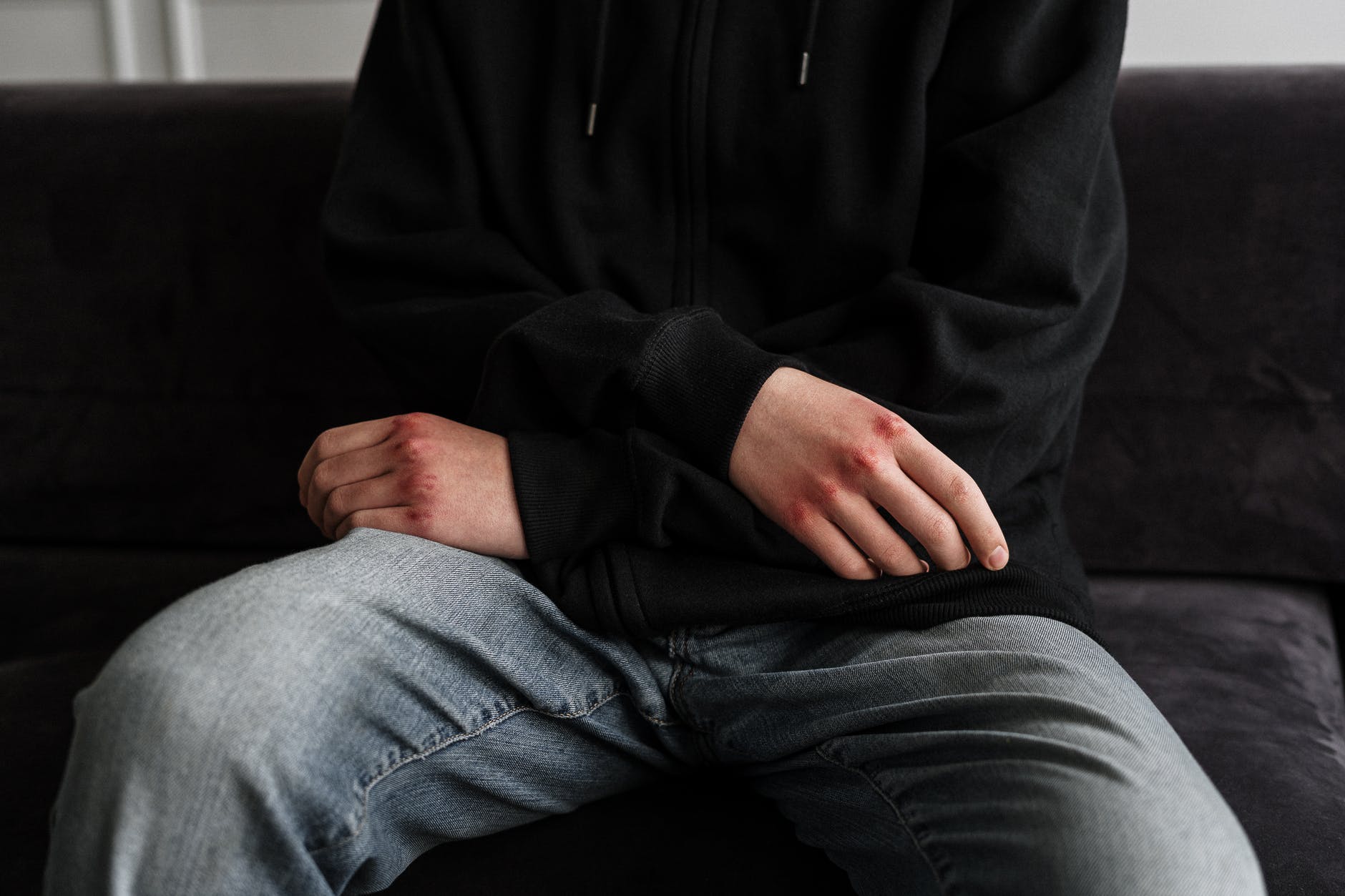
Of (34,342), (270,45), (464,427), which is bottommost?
(34,342)

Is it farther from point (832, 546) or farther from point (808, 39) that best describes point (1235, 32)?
point (832, 546)

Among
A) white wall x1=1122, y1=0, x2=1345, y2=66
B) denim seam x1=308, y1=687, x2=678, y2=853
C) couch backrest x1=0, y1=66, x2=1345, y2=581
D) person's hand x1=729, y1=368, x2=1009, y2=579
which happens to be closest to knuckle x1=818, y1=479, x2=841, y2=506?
person's hand x1=729, y1=368, x2=1009, y2=579

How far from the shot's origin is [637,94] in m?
0.91

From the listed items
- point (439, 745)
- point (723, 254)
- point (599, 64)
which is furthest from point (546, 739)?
point (599, 64)

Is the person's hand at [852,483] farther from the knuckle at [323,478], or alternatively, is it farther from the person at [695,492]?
the knuckle at [323,478]

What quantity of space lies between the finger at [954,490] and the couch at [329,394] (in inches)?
10.5

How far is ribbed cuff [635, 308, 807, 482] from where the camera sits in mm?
732

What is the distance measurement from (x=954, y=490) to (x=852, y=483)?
7 cm

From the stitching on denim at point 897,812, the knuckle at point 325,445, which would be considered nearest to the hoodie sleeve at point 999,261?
the stitching on denim at point 897,812

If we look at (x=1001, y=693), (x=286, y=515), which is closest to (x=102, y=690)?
(x=1001, y=693)

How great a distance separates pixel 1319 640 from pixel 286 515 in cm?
119

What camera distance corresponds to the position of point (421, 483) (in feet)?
2.41

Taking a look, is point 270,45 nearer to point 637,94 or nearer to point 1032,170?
point 637,94

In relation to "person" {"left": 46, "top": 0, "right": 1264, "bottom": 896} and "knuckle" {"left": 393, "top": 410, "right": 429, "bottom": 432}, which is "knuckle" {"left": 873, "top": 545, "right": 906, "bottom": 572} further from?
"knuckle" {"left": 393, "top": 410, "right": 429, "bottom": 432}
